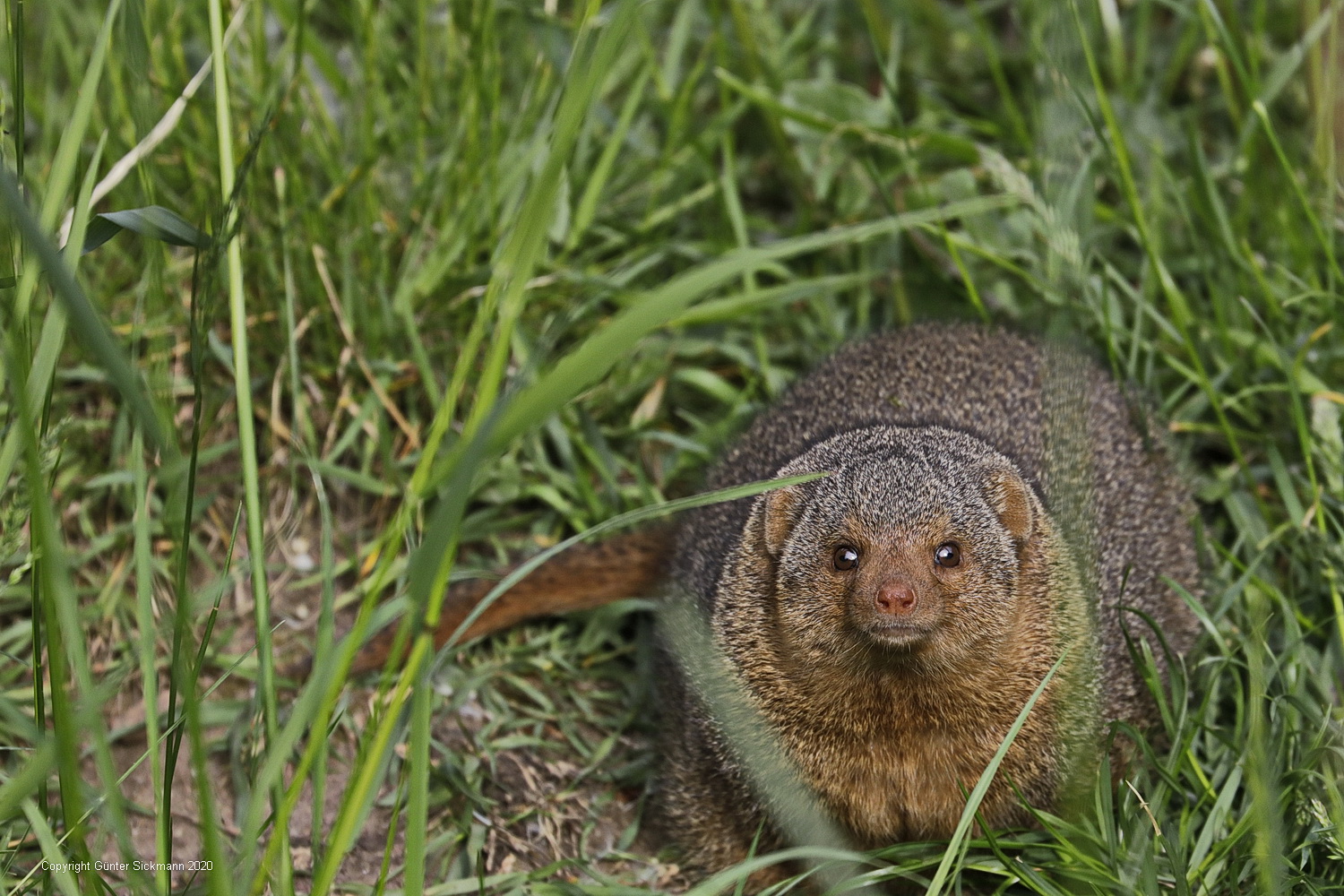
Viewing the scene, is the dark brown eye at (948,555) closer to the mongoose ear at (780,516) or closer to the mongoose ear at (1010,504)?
the mongoose ear at (1010,504)

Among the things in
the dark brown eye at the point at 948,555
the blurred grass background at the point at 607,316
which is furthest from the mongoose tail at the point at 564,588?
the dark brown eye at the point at 948,555

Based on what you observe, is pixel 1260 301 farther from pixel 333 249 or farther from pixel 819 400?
pixel 333 249

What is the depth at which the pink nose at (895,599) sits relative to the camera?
7.36 feet

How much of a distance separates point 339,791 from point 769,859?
1391mm

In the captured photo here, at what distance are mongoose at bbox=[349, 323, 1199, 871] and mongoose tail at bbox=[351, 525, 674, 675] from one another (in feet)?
0.98

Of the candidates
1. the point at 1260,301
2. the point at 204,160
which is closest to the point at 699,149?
the point at 204,160

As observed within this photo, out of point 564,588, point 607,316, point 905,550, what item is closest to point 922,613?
point 905,550

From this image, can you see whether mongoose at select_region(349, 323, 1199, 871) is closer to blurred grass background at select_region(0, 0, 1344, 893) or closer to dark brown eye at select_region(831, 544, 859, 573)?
dark brown eye at select_region(831, 544, 859, 573)

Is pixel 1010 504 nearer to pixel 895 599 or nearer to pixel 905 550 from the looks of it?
pixel 905 550

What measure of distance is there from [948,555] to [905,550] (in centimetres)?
10

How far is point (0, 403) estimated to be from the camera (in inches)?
112

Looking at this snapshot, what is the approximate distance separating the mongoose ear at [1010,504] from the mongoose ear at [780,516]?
1.24 ft

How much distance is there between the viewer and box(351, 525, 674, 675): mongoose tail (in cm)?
323

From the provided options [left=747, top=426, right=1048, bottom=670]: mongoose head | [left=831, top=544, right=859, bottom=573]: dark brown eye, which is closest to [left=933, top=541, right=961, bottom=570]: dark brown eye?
[left=747, top=426, right=1048, bottom=670]: mongoose head
